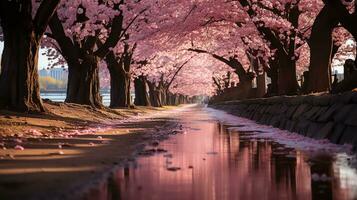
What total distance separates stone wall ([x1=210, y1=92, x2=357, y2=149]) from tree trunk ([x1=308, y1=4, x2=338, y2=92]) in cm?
171

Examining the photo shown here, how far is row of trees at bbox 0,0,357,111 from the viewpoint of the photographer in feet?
53.6

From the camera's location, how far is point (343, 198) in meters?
4.21

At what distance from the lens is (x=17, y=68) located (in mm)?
16344

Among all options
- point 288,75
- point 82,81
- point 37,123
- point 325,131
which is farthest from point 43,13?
point 288,75

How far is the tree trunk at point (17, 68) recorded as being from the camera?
16188 mm


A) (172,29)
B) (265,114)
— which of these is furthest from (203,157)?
(172,29)

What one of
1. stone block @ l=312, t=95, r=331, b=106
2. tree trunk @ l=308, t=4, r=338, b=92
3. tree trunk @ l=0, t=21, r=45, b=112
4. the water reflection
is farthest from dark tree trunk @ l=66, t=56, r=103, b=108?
the water reflection

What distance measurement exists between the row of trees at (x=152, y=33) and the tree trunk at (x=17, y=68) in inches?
1.2

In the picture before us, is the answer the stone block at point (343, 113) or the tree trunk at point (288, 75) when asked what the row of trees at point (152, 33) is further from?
the stone block at point (343, 113)

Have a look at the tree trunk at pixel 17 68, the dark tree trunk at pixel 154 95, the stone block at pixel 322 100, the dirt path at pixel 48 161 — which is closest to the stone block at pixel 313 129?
the stone block at pixel 322 100

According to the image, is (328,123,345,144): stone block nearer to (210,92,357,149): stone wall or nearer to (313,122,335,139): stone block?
(210,92,357,149): stone wall

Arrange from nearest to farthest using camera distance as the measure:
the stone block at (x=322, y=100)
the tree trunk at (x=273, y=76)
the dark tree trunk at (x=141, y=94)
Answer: the stone block at (x=322, y=100) → the tree trunk at (x=273, y=76) → the dark tree trunk at (x=141, y=94)

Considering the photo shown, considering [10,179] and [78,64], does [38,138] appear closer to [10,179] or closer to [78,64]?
[10,179]

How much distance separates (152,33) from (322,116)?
19263 mm
